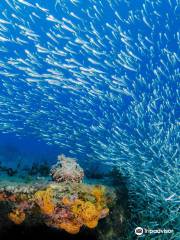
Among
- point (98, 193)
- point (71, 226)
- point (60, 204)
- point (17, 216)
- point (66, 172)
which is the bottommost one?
point (71, 226)

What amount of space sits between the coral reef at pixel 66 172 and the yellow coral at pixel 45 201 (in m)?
0.79

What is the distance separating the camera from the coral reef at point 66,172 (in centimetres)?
688

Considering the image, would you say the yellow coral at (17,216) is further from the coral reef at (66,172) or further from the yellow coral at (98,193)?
the yellow coral at (98,193)

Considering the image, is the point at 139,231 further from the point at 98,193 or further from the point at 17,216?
the point at 17,216

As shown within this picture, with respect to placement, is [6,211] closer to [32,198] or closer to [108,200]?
[32,198]

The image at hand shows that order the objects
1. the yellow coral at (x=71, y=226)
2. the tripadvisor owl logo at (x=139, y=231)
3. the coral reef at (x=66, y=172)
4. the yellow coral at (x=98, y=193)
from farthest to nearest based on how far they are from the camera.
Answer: the tripadvisor owl logo at (x=139, y=231) < the coral reef at (x=66, y=172) < the yellow coral at (x=98, y=193) < the yellow coral at (x=71, y=226)

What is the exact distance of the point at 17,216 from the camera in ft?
19.8

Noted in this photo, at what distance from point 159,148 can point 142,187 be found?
1472mm

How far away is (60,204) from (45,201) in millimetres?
282

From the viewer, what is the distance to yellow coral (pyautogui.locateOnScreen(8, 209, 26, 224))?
603 cm

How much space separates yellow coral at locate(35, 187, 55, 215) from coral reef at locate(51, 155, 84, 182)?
2.60 ft

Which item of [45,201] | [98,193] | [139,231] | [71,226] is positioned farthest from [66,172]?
[139,231]

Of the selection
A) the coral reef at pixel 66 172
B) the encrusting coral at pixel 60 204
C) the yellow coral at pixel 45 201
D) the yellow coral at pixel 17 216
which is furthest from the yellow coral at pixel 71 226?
the coral reef at pixel 66 172

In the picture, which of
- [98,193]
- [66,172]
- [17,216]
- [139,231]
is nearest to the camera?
[17,216]
